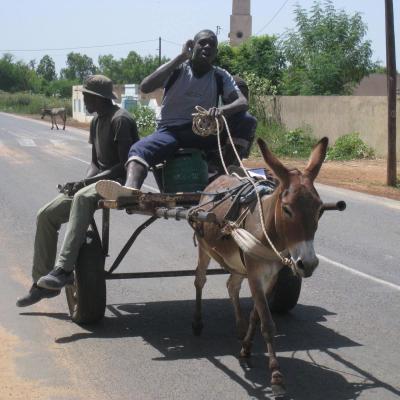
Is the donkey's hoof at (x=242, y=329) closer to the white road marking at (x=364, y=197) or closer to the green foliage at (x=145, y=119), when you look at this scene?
the white road marking at (x=364, y=197)

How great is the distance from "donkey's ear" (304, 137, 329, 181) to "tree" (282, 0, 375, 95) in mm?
28666

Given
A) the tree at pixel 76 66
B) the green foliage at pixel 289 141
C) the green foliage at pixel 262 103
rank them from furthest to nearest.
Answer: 1. the tree at pixel 76 66
2. the green foliage at pixel 262 103
3. the green foliage at pixel 289 141

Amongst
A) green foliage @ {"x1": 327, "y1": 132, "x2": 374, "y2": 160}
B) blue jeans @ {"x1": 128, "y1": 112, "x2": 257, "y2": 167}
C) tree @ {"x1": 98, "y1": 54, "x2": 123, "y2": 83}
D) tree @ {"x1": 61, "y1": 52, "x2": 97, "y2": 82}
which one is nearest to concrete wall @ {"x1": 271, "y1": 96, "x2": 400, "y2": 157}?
green foliage @ {"x1": 327, "y1": 132, "x2": 374, "y2": 160}

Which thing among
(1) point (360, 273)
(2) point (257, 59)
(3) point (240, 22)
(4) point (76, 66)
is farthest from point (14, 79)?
(1) point (360, 273)

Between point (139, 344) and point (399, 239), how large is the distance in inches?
251

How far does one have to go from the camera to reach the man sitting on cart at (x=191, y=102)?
21.8ft

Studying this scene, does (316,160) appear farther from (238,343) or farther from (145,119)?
(145,119)

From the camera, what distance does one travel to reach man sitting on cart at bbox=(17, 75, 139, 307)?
6391mm

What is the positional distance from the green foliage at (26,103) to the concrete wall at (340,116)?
51631 mm

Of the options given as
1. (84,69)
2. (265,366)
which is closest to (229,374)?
(265,366)

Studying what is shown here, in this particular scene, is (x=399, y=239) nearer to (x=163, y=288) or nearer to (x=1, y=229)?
(x=163, y=288)

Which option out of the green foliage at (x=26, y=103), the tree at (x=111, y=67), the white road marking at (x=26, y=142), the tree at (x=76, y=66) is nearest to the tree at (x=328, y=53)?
the white road marking at (x=26, y=142)

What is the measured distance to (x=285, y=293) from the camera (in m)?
6.94

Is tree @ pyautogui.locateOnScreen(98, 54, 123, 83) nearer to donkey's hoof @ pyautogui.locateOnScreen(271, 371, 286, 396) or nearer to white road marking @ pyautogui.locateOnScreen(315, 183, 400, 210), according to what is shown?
white road marking @ pyautogui.locateOnScreen(315, 183, 400, 210)
